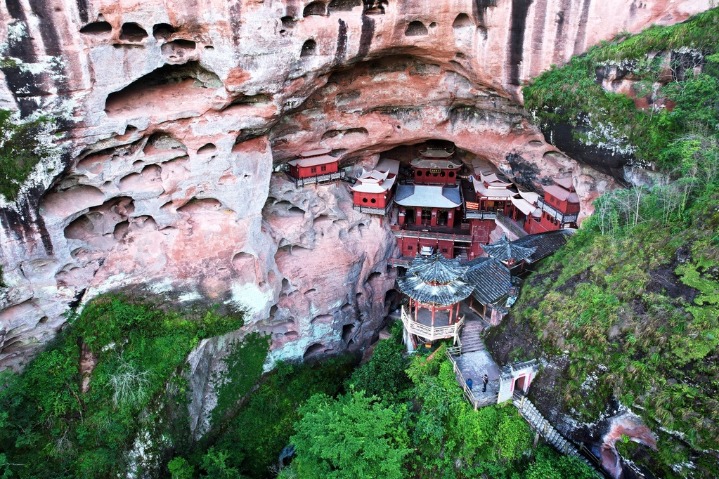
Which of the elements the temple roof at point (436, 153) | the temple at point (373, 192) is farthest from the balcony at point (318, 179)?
the temple roof at point (436, 153)

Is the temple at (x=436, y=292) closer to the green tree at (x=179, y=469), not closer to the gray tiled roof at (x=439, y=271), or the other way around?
the gray tiled roof at (x=439, y=271)

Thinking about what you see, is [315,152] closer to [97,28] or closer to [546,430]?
[97,28]

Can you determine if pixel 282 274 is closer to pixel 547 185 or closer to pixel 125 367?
pixel 125 367

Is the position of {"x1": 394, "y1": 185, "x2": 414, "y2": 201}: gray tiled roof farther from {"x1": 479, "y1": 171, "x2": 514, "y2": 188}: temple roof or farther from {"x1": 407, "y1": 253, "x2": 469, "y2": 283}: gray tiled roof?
{"x1": 407, "y1": 253, "x2": 469, "y2": 283}: gray tiled roof

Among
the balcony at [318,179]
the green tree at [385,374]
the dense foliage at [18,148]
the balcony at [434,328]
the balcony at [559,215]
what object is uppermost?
the dense foliage at [18,148]

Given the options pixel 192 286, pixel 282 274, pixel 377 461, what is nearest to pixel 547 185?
pixel 282 274

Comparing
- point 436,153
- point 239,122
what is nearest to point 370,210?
point 436,153
